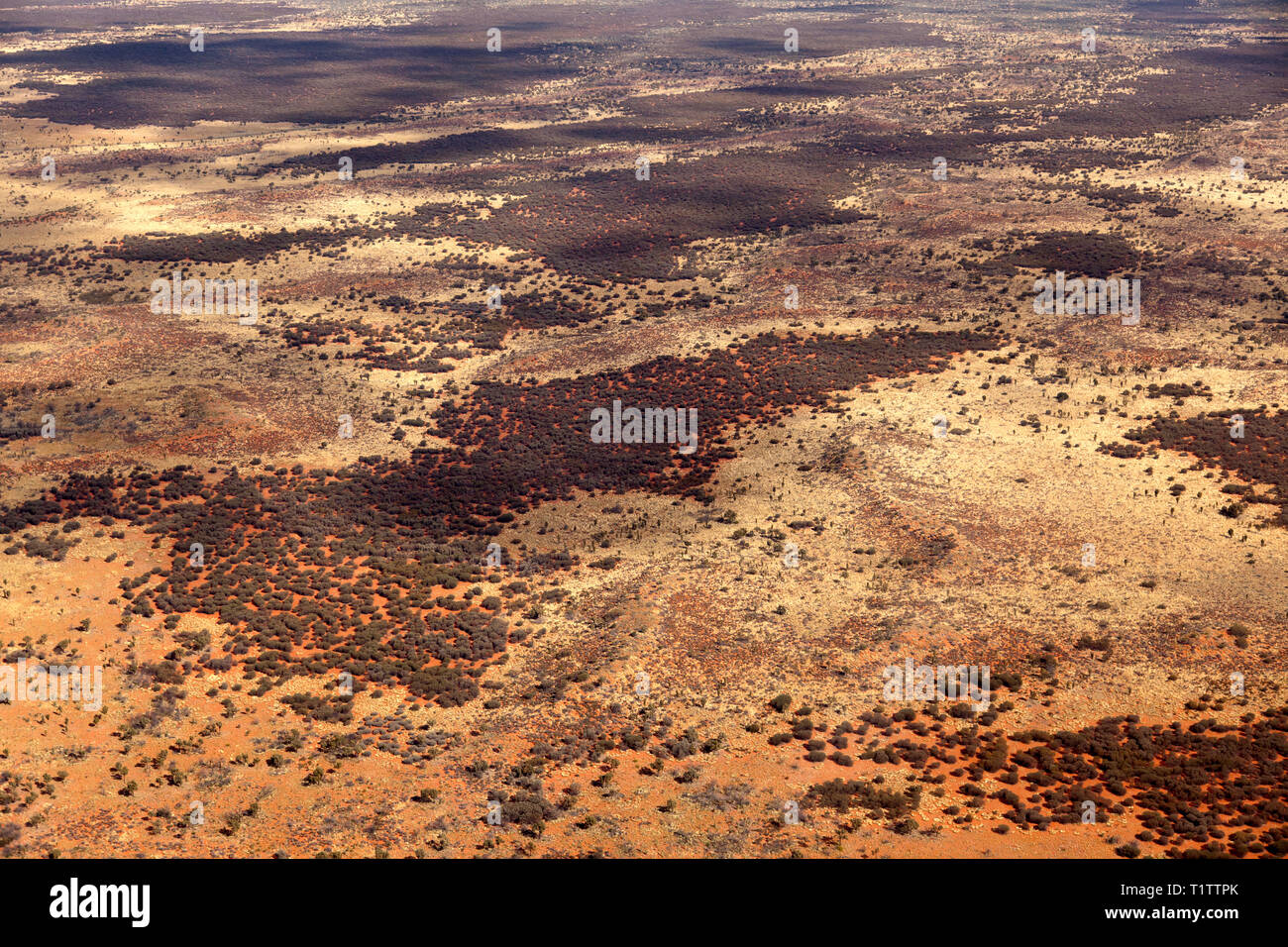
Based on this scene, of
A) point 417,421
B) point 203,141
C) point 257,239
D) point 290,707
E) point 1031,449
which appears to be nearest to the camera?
point 290,707

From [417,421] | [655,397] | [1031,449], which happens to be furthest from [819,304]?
[417,421]

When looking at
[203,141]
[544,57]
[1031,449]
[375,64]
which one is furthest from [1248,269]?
[375,64]

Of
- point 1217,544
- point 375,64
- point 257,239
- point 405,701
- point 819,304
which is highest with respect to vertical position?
point 375,64

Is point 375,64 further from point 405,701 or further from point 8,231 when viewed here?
point 405,701

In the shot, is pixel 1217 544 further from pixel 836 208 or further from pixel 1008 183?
pixel 1008 183

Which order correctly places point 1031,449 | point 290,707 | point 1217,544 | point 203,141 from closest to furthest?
point 290,707
point 1217,544
point 1031,449
point 203,141

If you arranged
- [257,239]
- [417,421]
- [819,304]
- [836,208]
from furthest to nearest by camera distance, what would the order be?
[836,208], [257,239], [819,304], [417,421]

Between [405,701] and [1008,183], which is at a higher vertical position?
[1008,183]

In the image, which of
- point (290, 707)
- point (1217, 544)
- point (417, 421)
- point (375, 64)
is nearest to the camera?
point (290, 707)

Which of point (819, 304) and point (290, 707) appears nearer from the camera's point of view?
point (290, 707)

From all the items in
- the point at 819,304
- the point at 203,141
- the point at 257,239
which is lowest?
the point at 819,304
